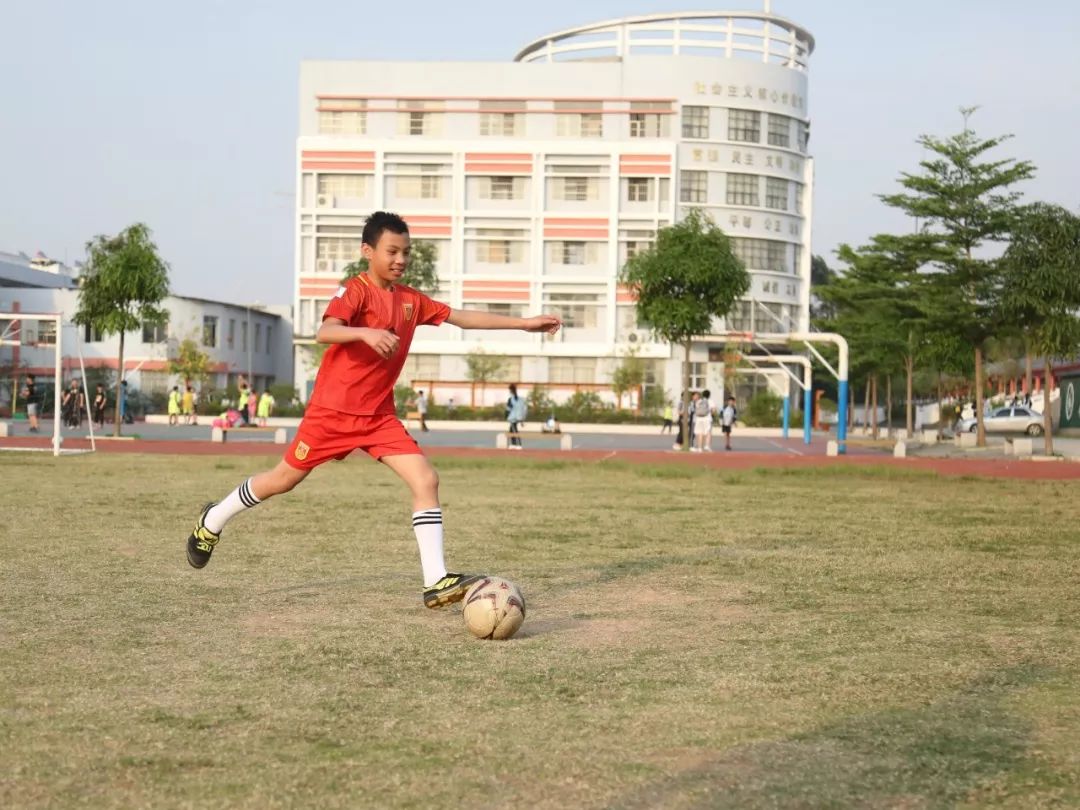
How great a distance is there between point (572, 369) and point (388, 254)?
71.7 meters

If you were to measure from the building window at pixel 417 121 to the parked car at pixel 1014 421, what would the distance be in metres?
34.2

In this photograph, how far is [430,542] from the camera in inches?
291

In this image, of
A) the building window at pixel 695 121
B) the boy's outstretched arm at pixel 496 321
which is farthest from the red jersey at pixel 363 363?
the building window at pixel 695 121

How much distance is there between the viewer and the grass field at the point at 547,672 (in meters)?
4.07

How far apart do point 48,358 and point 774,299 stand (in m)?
40.9

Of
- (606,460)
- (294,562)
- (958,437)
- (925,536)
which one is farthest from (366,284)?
(958,437)

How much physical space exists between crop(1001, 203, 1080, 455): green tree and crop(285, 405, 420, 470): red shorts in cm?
2938

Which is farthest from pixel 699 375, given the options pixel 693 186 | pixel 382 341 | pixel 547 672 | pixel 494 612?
pixel 547 672

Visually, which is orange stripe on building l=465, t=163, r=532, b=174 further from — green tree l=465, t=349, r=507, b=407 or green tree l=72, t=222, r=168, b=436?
green tree l=72, t=222, r=168, b=436

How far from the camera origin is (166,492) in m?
17.3

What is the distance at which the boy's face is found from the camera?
737 cm

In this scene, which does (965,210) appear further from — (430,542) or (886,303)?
(430,542)

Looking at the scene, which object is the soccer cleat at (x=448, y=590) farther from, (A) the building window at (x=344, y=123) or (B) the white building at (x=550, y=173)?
(A) the building window at (x=344, y=123)

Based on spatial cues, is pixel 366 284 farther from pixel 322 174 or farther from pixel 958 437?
pixel 322 174
